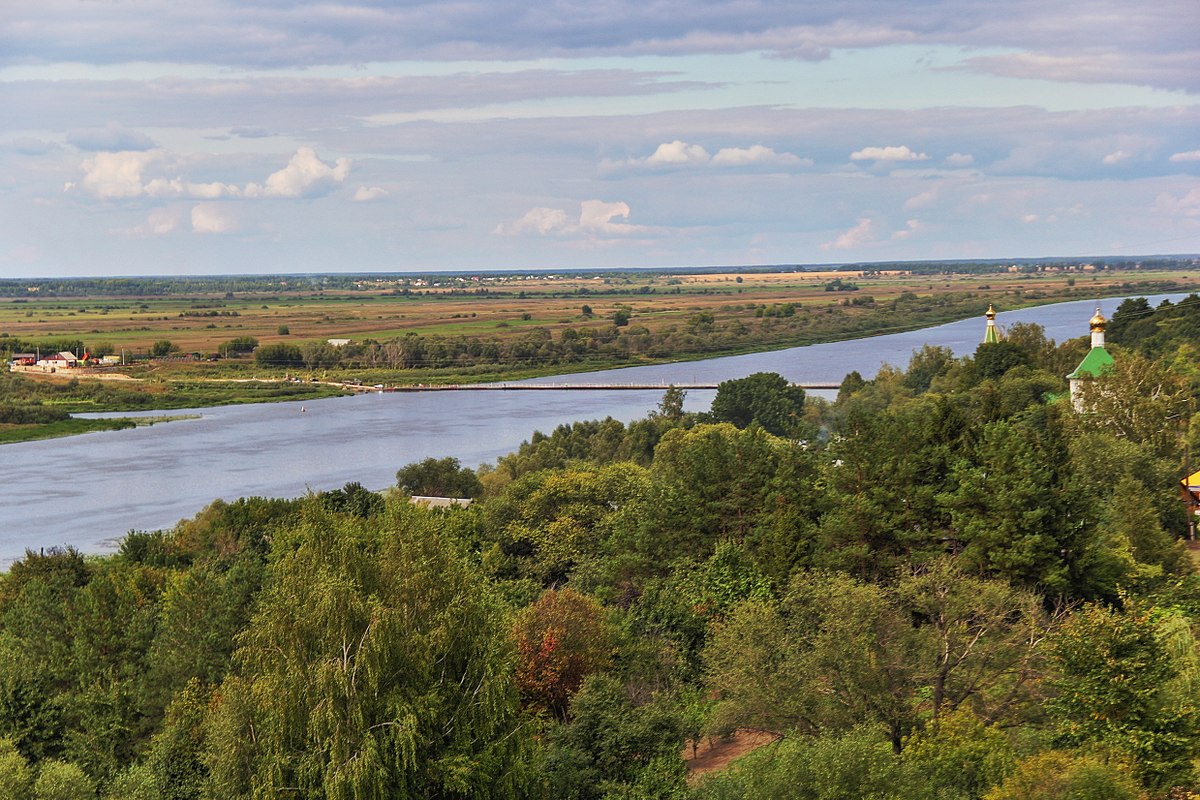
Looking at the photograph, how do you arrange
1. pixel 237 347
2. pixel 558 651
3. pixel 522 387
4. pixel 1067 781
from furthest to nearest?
pixel 237 347 → pixel 522 387 → pixel 558 651 → pixel 1067 781

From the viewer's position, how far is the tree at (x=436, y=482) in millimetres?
43719

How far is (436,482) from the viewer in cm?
4384

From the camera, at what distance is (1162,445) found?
31078 mm

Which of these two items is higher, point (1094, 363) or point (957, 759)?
point (1094, 363)

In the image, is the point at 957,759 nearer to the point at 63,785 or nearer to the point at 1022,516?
the point at 1022,516

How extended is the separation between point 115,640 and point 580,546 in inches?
393

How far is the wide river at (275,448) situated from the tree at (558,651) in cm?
2486

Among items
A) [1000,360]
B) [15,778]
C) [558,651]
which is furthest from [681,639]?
[1000,360]

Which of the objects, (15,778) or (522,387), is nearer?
(15,778)

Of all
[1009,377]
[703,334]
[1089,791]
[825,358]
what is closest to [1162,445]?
[1009,377]

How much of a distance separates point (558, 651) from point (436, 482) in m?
25.7

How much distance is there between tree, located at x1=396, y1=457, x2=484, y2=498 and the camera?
143 ft

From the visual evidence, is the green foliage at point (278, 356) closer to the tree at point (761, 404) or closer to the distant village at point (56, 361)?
the distant village at point (56, 361)

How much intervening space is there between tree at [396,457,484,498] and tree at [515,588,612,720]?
24357 mm
